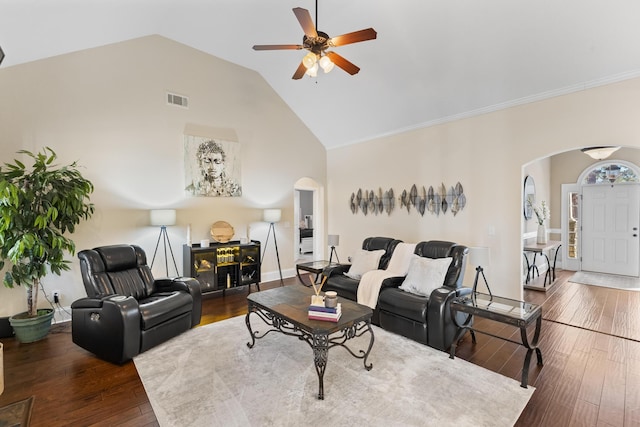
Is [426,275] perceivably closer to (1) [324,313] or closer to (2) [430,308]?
(2) [430,308]

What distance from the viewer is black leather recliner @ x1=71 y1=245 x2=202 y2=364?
9.92 ft

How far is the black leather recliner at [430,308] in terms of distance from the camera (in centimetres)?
317

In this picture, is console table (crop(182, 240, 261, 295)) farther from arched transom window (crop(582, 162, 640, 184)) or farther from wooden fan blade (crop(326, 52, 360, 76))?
arched transom window (crop(582, 162, 640, 184))

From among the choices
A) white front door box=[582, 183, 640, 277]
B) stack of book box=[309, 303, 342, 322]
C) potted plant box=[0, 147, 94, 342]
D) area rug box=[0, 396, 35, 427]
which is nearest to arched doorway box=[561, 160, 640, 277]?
white front door box=[582, 183, 640, 277]

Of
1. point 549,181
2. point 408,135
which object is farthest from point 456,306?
point 549,181

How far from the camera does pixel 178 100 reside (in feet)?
17.3

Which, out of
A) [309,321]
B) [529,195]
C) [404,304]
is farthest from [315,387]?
[529,195]

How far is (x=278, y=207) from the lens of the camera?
661 centimetres

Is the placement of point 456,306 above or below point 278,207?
below

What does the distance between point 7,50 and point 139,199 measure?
227 cm

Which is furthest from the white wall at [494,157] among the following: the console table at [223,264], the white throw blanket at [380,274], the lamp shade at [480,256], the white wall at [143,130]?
the console table at [223,264]

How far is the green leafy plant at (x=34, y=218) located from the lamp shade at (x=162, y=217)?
3.17 feet

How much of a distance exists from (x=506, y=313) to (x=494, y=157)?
276 centimetres

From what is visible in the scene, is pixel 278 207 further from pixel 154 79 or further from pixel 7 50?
pixel 7 50
